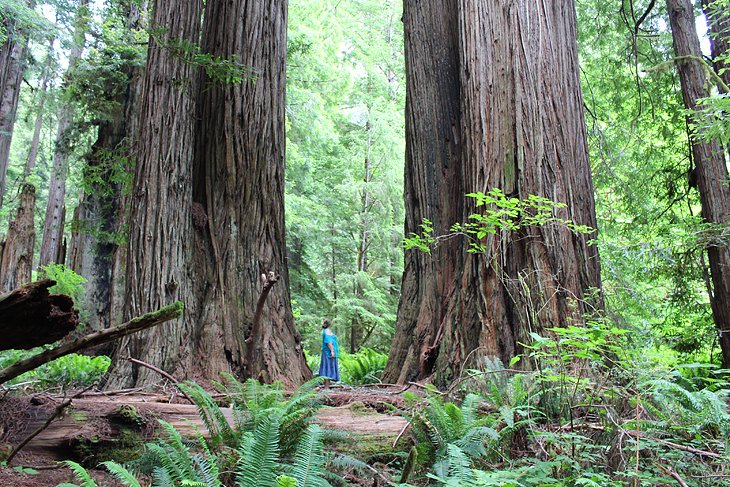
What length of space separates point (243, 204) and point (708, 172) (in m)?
7.54

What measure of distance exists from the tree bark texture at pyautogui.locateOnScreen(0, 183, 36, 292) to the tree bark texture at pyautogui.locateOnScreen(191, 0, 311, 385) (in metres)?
6.23

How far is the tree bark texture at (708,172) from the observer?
837 centimetres

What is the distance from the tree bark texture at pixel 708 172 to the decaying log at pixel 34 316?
862 centimetres

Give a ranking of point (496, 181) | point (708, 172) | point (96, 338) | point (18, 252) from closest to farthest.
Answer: point (96, 338) < point (496, 181) < point (708, 172) < point (18, 252)

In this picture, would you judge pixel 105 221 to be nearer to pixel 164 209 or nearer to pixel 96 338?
pixel 164 209

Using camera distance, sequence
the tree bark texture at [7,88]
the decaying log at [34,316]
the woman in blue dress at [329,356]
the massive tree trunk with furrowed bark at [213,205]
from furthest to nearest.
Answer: the tree bark texture at [7,88]
the woman in blue dress at [329,356]
the massive tree trunk with furrowed bark at [213,205]
the decaying log at [34,316]

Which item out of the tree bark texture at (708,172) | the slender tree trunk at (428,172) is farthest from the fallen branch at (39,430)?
the tree bark texture at (708,172)

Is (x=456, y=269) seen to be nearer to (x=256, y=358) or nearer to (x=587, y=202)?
(x=587, y=202)

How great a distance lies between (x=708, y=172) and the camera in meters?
Result: 8.96

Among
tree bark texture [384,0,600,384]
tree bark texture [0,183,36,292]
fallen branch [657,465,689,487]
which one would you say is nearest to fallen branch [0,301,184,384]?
fallen branch [657,465,689,487]

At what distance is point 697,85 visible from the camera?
906 centimetres

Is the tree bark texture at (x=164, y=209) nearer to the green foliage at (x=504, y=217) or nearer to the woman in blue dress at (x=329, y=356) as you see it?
the green foliage at (x=504, y=217)

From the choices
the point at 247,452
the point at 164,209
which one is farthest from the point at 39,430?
the point at 164,209

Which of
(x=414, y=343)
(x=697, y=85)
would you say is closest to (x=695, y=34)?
(x=697, y=85)
